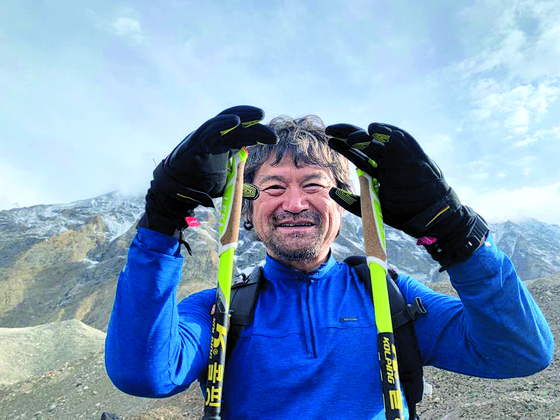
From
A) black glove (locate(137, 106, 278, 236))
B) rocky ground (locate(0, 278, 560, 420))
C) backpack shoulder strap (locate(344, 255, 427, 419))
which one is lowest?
rocky ground (locate(0, 278, 560, 420))

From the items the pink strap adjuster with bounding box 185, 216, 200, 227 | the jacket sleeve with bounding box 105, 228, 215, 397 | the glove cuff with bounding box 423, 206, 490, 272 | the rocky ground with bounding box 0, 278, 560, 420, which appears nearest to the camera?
the jacket sleeve with bounding box 105, 228, 215, 397

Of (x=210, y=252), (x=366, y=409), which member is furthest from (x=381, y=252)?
(x=210, y=252)

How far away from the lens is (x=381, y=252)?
3.36m

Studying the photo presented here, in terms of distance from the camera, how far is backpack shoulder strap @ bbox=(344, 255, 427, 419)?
3.07 meters

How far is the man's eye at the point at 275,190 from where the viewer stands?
3.70 metres

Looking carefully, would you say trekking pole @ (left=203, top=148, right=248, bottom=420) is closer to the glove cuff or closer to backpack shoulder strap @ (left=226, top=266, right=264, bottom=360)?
backpack shoulder strap @ (left=226, top=266, right=264, bottom=360)

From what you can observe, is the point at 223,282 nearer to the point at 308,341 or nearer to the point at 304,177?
the point at 308,341

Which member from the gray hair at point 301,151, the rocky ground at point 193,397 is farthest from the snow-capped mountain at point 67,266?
the gray hair at point 301,151

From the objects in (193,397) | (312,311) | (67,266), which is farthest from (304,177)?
(67,266)

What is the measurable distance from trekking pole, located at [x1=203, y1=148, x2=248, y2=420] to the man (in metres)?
0.21

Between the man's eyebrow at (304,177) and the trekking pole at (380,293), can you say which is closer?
the trekking pole at (380,293)

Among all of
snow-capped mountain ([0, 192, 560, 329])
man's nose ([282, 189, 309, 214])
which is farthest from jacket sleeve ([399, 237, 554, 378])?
snow-capped mountain ([0, 192, 560, 329])

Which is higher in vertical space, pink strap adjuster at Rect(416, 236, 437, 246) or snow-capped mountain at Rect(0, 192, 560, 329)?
snow-capped mountain at Rect(0, 192, 560, 329)

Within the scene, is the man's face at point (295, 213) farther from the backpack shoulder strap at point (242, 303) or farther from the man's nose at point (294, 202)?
the backpack shoulder strap at point (242, 303)
